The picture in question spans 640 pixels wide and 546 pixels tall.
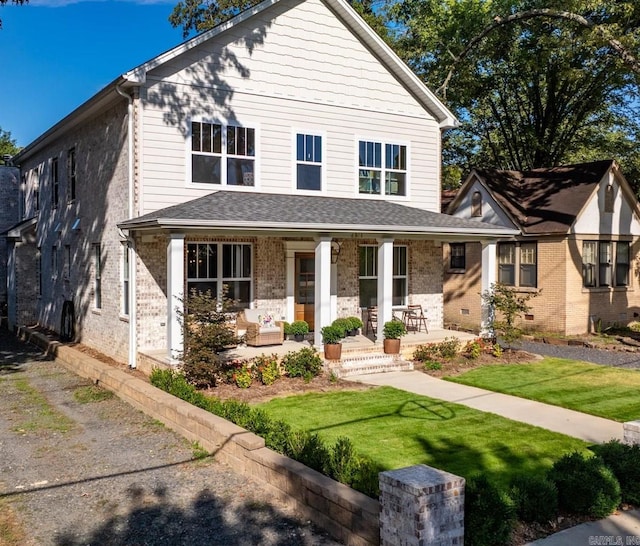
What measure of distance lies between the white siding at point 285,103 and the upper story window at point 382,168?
25 centimetres

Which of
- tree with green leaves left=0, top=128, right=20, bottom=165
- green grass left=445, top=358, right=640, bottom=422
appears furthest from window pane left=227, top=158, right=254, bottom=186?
tree with green leaves left=0, top=128, right=20, bottom=165

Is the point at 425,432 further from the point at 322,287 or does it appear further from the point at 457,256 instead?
the point at 457,256

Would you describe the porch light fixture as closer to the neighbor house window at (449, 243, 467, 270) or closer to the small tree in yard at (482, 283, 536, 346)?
the small tree in yard at (482, 283, 536, 346)

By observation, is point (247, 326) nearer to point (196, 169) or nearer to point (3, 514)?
point (196, 169)

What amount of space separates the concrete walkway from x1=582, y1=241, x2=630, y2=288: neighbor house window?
10.7 m

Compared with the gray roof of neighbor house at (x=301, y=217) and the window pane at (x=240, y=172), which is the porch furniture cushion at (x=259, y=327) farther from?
the window pane at (x=240, y=172)

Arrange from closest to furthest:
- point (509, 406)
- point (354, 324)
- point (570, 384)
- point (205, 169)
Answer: point (509, 406) → point (570, 384) → point (205, 169) → point (354, 324)

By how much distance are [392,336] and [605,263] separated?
38.5 ft

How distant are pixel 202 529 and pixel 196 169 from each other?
32.6 feet

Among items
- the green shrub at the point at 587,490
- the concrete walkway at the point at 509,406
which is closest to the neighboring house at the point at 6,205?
the concrete walkway at the point at 509,406

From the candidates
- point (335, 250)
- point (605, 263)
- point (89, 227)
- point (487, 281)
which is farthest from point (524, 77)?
point (89, 227)

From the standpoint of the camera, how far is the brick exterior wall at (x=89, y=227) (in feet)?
48.1

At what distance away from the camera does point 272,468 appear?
7000 mm

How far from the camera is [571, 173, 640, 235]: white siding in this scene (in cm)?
2122
